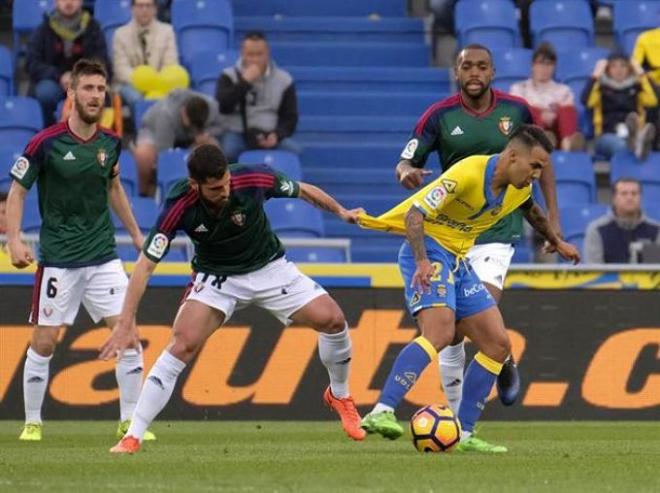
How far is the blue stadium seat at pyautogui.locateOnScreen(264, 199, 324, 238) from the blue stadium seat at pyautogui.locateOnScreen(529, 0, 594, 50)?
4.09 m

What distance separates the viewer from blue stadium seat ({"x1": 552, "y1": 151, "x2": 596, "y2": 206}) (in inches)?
709

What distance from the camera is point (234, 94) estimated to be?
57.9 feet

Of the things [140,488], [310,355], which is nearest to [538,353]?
[310,355]

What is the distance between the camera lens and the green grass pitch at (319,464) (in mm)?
8258

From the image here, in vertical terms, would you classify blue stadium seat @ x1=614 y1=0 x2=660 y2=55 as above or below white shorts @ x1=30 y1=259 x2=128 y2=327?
above

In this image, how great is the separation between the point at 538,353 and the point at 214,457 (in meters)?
5.59

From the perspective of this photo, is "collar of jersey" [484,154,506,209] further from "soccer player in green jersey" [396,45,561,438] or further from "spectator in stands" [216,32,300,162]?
"spectator in stands" [216,32,300,162]

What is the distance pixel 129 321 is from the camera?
9461 millimetres

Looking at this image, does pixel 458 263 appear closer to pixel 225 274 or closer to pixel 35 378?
pixel 225 274

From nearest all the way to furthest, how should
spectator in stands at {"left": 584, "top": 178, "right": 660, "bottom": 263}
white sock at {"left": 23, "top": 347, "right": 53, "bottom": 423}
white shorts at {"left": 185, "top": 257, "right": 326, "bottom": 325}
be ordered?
1. white shorts at {"left": 185, "top": 257, "right": 326, "bottom": 325}
2. white sock at {"left": 23, "top": 347, "right": 53, "bottom": 423}
3. spectator in stands at {"left": 584, "top": 178, "right": 660, "bottom": 263}

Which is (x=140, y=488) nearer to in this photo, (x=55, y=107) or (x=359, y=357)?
(x=359, y=357)

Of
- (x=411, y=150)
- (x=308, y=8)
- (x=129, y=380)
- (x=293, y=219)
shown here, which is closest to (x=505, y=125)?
(x=411, y=150)

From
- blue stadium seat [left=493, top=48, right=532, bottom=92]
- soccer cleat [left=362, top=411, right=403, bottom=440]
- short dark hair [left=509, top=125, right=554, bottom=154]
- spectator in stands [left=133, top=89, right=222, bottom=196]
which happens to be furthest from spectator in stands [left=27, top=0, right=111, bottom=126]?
soccer cleat [left=362, top=411, right=403, bottom=440]

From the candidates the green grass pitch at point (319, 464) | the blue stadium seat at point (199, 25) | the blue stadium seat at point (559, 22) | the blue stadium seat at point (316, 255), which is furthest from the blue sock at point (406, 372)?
the blue stadium seat at point (559, 22)
